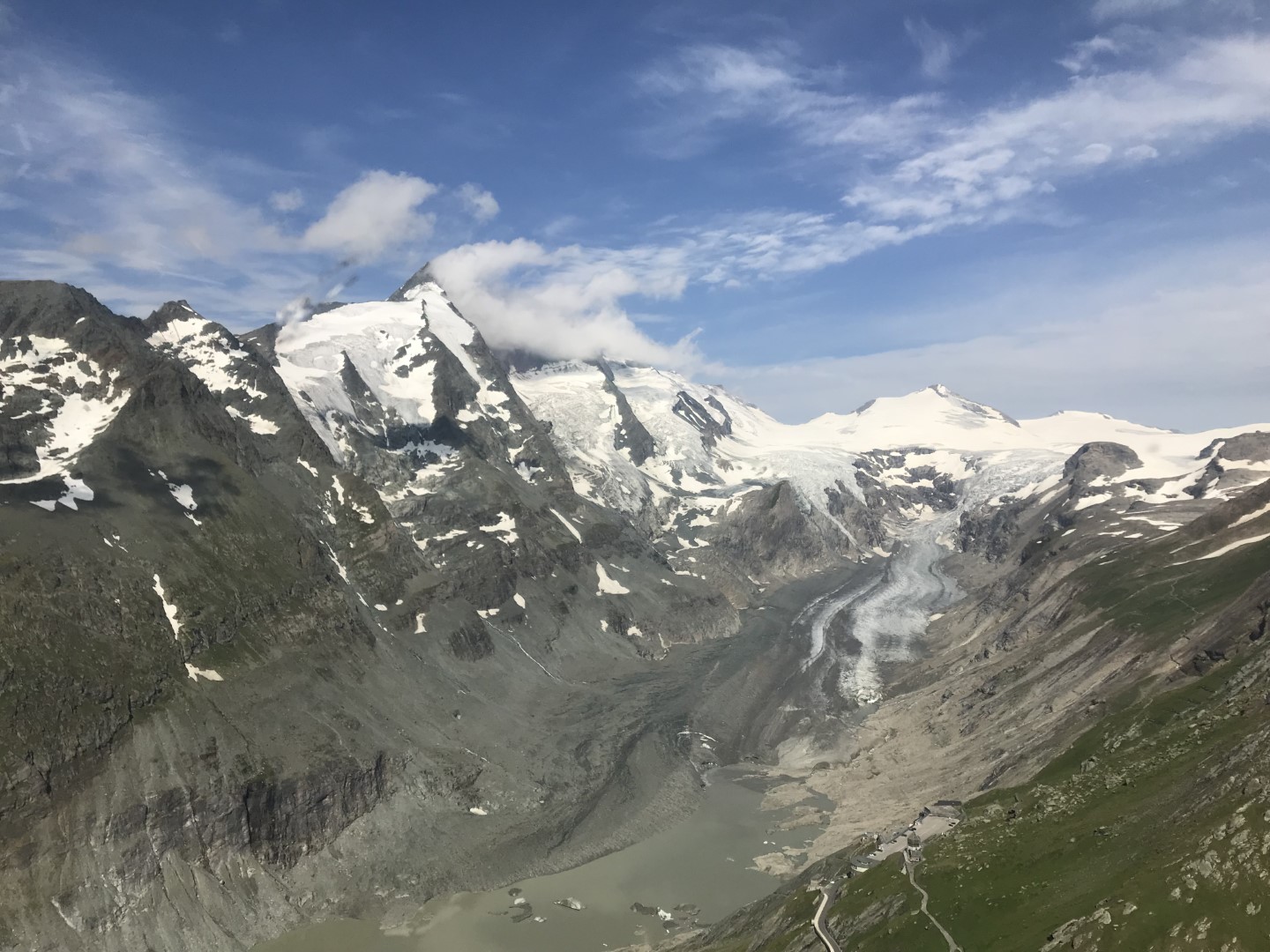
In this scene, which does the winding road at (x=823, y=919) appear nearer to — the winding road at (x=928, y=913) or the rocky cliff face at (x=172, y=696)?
the winding road at (x=928, y=913)

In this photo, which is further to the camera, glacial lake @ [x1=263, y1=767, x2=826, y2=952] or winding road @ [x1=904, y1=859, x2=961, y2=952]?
glacial lake @ [x1=263, y1=767, x2=826, y2=952]

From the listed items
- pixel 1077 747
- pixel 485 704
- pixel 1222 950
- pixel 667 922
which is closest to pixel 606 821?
pixel 667 922

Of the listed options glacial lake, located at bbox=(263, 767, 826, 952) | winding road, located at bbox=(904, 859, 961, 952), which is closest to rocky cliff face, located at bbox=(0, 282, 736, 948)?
glacial lake, located at bbox=(263, 767, 826, 952)

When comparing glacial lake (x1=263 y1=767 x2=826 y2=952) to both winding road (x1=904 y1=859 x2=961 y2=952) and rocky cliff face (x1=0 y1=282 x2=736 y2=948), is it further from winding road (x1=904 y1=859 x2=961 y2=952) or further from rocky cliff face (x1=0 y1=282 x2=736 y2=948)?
winding road (x1=904 y1=859 x2=961 y2=952)

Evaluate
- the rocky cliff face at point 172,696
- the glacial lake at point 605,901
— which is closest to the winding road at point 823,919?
the glacial lake at point 605,901

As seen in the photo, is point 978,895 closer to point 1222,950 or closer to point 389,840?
point 1222,950

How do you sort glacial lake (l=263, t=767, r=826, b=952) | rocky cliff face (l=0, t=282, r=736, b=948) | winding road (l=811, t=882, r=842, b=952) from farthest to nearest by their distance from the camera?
glacial lake (l=263, t=767, r=826, b=952) < rocky cliff face (l=0, t=282, r=736, b=948) < winding road (l=811, t=882, r=842, b=952)

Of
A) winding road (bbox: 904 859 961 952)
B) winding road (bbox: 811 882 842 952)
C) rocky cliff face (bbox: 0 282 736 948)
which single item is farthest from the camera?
rocky cliff face (bbox: 0 282 736 948)

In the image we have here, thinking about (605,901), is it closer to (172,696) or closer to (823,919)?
(823,919)
